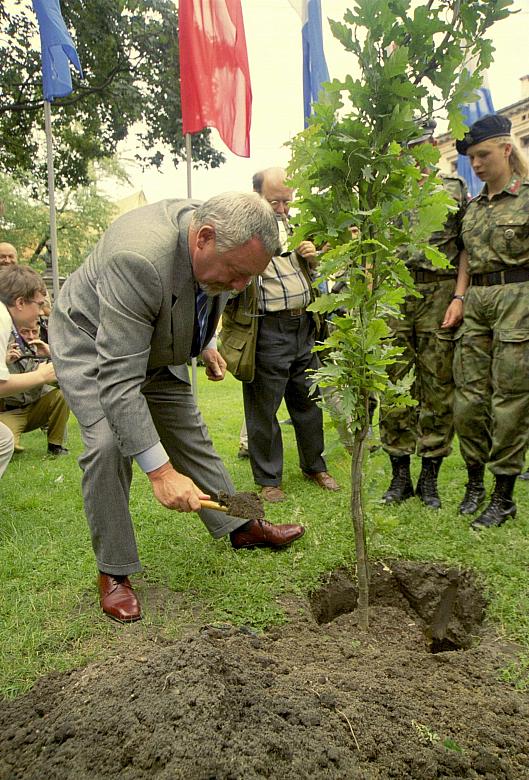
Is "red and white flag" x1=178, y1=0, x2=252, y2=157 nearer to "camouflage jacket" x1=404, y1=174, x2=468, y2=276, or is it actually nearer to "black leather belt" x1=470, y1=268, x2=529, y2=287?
"camouflage jacket" x1=404, y1=174, x2=468, y2=276

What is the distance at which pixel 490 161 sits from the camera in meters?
3.80

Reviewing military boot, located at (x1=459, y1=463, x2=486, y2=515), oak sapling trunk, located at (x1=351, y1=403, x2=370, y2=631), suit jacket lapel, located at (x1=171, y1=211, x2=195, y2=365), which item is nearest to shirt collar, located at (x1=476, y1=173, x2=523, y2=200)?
military boot, located at (x1=459, y1=463, x2=486, y2=515)

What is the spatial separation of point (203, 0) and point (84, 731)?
7.00m

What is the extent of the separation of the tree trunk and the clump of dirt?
551 mm

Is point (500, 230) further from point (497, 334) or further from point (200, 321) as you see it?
point (200, 321)

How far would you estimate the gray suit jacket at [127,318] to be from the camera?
99.3 inches

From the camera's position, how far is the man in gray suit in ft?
8.27

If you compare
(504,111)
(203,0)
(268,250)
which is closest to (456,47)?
(268,250)

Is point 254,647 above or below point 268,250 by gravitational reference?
below

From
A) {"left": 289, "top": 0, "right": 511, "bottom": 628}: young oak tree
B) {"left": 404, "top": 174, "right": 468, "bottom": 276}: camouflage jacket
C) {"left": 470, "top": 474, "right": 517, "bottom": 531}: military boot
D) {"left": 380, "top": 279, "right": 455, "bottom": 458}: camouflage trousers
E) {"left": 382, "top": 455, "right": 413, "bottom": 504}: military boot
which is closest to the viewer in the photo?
{"left": 289, "top": 0, "right": 511, "bottom": 628}: young oak tree

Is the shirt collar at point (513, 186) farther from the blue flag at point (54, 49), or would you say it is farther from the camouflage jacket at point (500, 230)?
the blue flag at point (54, 49)

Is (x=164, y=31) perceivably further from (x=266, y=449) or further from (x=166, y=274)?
(x=166, y=274)

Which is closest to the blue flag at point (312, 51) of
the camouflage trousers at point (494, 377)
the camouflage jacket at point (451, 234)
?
the camouflage jacket at point (451, 234)

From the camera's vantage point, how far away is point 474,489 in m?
4.20
